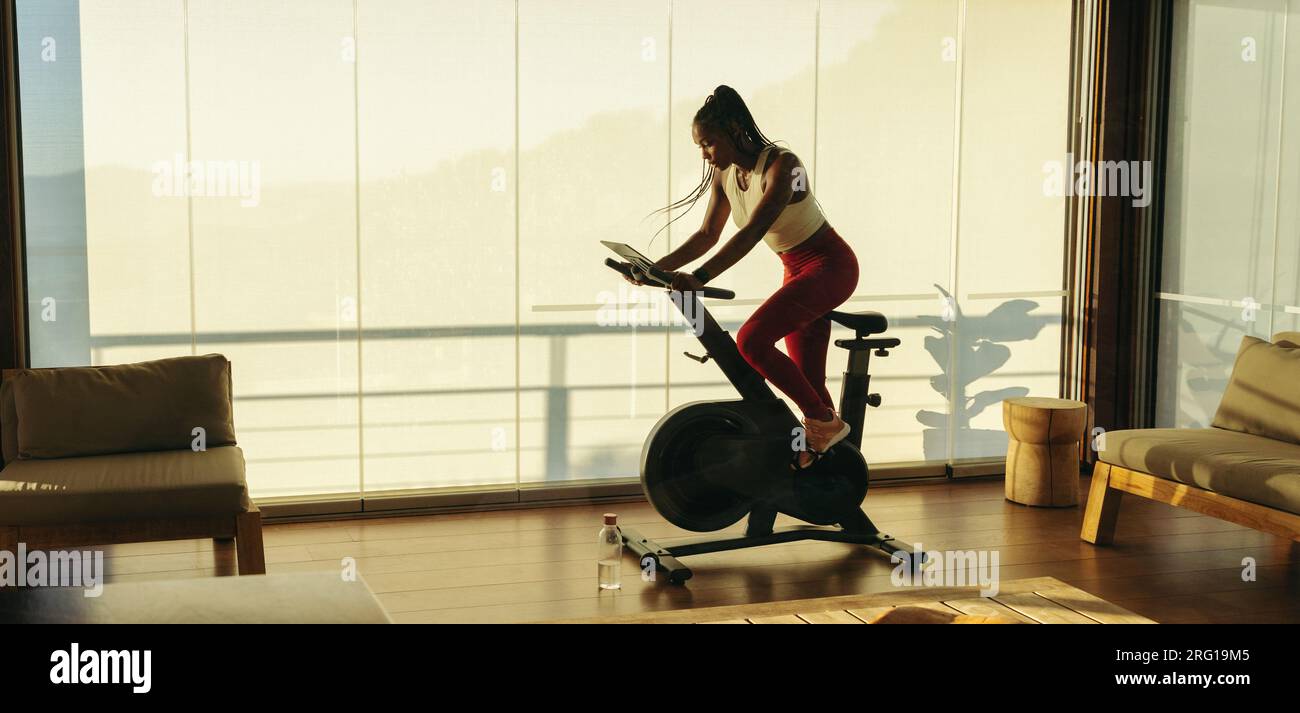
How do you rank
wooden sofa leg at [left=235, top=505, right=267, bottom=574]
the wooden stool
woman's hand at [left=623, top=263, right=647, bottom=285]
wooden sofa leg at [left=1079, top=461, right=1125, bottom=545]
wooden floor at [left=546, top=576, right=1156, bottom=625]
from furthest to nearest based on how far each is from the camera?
the wooden stool < wooden sofa leg at [left=1079, top=461, right=1125, bottom=545] < woman's hand at [left=623, top=263, right=647, bottom=285] < wooden sofa leg at [left=235, top=505, right=267, bottom=574] < wooden floor at [left=546, top=576, right=1156, bottom=625]

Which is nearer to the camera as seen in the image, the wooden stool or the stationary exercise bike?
the stationary exercise bike

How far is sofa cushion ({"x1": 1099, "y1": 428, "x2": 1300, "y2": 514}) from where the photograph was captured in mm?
3908

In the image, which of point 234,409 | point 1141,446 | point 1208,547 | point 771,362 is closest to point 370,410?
point 234,409

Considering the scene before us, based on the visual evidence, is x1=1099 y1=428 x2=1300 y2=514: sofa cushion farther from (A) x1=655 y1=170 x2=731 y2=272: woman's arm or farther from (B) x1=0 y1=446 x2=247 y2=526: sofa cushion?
(B) x1=0 y1=446 x2=247 y2=526: sofa cushion

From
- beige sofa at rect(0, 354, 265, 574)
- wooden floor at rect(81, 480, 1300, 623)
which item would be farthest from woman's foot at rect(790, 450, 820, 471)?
beige sofa at rect(0, 354, 265, 574)

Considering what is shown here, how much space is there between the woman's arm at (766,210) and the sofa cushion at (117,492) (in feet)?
5.72

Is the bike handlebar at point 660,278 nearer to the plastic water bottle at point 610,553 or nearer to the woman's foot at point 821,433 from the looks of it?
the woman's foot at point 821,433

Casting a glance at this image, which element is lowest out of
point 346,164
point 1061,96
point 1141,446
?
point 1141,446

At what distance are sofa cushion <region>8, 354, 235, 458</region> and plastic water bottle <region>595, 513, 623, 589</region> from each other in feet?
4.79

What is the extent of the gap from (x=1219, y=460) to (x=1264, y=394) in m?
0.55
